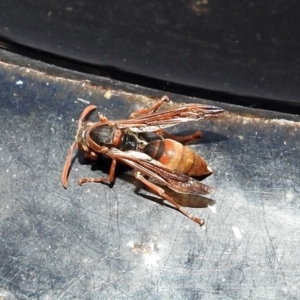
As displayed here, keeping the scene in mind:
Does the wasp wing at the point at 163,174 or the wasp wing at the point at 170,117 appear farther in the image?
the wasp wing at the point at 170,117

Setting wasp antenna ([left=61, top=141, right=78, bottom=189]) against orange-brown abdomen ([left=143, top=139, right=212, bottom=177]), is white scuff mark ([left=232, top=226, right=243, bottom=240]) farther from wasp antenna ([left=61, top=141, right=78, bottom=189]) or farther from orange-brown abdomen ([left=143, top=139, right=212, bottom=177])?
wasp antenna ([left=61, top=141, right=78, bottom=189])

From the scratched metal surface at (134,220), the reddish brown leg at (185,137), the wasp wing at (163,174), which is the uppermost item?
the reddish brown leg at (185,137)

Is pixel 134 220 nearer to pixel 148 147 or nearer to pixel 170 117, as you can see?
pixel 148 147

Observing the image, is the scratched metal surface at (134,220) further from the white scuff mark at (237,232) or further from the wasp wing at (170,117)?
the wasp wing at (170,117)

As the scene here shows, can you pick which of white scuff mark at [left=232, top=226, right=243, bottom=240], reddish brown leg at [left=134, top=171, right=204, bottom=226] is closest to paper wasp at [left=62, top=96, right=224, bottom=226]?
reddish brown leg at [left=134, top=171, right=204, bottom=226]

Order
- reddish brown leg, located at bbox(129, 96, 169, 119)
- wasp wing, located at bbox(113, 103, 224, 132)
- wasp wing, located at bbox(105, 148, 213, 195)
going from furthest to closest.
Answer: reddish brown leg, located at bbox(129, 96, 169, 119) → wasp wing, located at bbox(113, 103, 224, 132) → wasp wing, located at bbox(105, 148, 213, 195)

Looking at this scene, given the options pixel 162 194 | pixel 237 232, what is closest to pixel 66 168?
pixel 162 194

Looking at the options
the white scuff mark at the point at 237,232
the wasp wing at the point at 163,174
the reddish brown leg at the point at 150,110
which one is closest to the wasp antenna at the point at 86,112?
the reddish brown leg at the point at 150,110

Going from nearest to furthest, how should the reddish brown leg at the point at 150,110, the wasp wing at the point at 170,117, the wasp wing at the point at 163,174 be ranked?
the wasp wing at the point at 163,174 → the wasp wing at the point at 170,117 → the reddish brown leg at the point at 150,110
